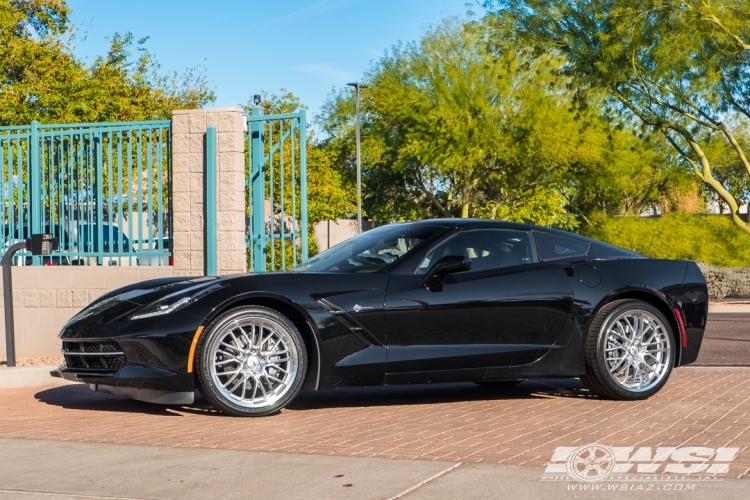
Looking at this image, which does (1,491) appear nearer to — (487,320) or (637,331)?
→ (487,320)

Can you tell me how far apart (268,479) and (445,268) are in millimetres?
2831

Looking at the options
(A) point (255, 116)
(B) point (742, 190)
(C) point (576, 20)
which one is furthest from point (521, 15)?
(B) point (742, 190)

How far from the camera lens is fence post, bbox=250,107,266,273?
39.2 ft

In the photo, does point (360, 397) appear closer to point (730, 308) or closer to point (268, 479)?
point (268, 479)

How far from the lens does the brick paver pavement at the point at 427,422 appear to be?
19.9ft

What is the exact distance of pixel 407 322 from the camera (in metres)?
7.53

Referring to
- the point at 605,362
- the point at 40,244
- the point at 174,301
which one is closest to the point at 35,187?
the point at 40,244

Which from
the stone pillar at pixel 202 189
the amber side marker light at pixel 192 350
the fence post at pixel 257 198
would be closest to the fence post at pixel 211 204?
the stone pillar at pixel 202 189

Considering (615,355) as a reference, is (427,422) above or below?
below

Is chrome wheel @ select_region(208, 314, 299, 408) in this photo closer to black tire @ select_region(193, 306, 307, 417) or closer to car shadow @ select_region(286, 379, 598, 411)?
black tire @ select_region(193, 306, 307, 417)

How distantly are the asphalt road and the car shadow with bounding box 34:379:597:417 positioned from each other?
10.5 feet

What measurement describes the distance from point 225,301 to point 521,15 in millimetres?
24898

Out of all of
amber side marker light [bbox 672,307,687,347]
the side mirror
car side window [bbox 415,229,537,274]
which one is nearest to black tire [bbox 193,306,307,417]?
the side mirror

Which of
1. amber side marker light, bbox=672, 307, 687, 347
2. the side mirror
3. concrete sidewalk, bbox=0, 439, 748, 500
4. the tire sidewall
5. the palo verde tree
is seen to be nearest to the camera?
concrete sidewalk, bbox=0, 439, 748, 500
